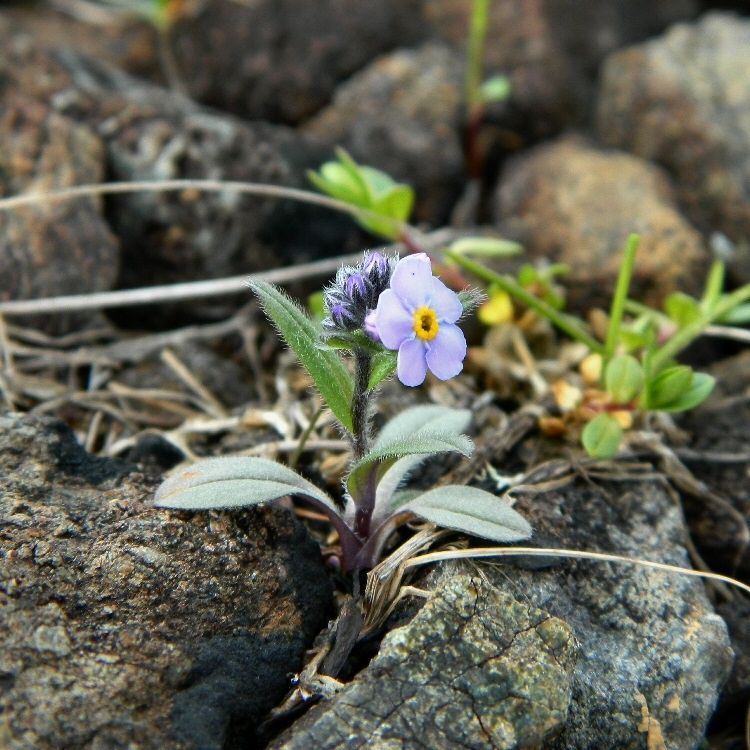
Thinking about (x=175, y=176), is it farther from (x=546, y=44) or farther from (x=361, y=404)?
(x=546, y=44)

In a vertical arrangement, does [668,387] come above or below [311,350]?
below

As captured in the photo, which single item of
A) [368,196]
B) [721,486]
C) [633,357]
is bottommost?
[721,486]

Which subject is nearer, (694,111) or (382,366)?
(382,366)

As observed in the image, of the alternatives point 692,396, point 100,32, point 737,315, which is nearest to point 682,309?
point 737,315

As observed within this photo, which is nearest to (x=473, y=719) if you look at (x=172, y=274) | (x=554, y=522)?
(x=554, y=522)

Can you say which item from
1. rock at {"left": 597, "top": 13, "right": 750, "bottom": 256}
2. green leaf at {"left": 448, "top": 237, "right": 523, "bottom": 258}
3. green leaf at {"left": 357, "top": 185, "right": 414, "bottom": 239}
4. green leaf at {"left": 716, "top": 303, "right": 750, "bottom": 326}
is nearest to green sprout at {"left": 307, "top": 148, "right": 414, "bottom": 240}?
green leaf at {"left": 357, "top": 185, "right": 414, "bottom": 239}

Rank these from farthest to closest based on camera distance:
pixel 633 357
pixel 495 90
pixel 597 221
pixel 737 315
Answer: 1. pixel 495 90
2. pixel 597 221
3. pixel 737 315
4. pixel 633 357

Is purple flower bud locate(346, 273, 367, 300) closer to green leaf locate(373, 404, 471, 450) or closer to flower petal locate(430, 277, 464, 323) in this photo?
flower petal locate(430, 277, 464, 323)

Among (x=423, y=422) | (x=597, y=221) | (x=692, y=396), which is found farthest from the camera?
(x=597, y=221)
